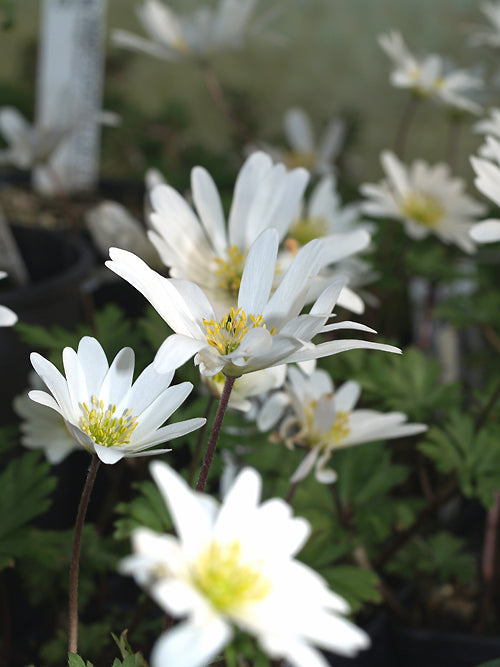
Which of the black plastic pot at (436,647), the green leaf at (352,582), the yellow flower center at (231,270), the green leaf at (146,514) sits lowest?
the black plastic pot at (436,647)

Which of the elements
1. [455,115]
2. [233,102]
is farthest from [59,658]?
[233,102]

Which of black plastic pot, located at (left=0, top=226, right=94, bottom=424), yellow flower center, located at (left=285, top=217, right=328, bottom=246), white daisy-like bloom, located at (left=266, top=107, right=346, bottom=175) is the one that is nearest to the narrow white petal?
black plastic pot, located at (left=0, top=226, right=94, bottom=424)

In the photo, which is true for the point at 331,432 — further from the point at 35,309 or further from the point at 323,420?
the point at 35,309

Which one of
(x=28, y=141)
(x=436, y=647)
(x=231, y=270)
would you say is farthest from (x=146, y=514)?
(x=28, y=141)

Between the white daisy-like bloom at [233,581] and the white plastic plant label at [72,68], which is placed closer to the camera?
the white daisy-like bloom at [233,581]

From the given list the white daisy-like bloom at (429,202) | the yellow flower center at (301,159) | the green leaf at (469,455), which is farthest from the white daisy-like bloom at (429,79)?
the green leaf at (469,455)

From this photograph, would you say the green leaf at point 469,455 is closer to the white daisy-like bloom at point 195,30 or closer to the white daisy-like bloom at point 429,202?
the white daisy-like bloom at point 429,202

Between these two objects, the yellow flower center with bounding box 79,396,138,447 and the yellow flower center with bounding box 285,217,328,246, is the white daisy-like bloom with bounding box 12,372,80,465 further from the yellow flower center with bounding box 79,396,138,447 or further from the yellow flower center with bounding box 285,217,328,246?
the yellow flower center with bounding box 285,217,328,246
